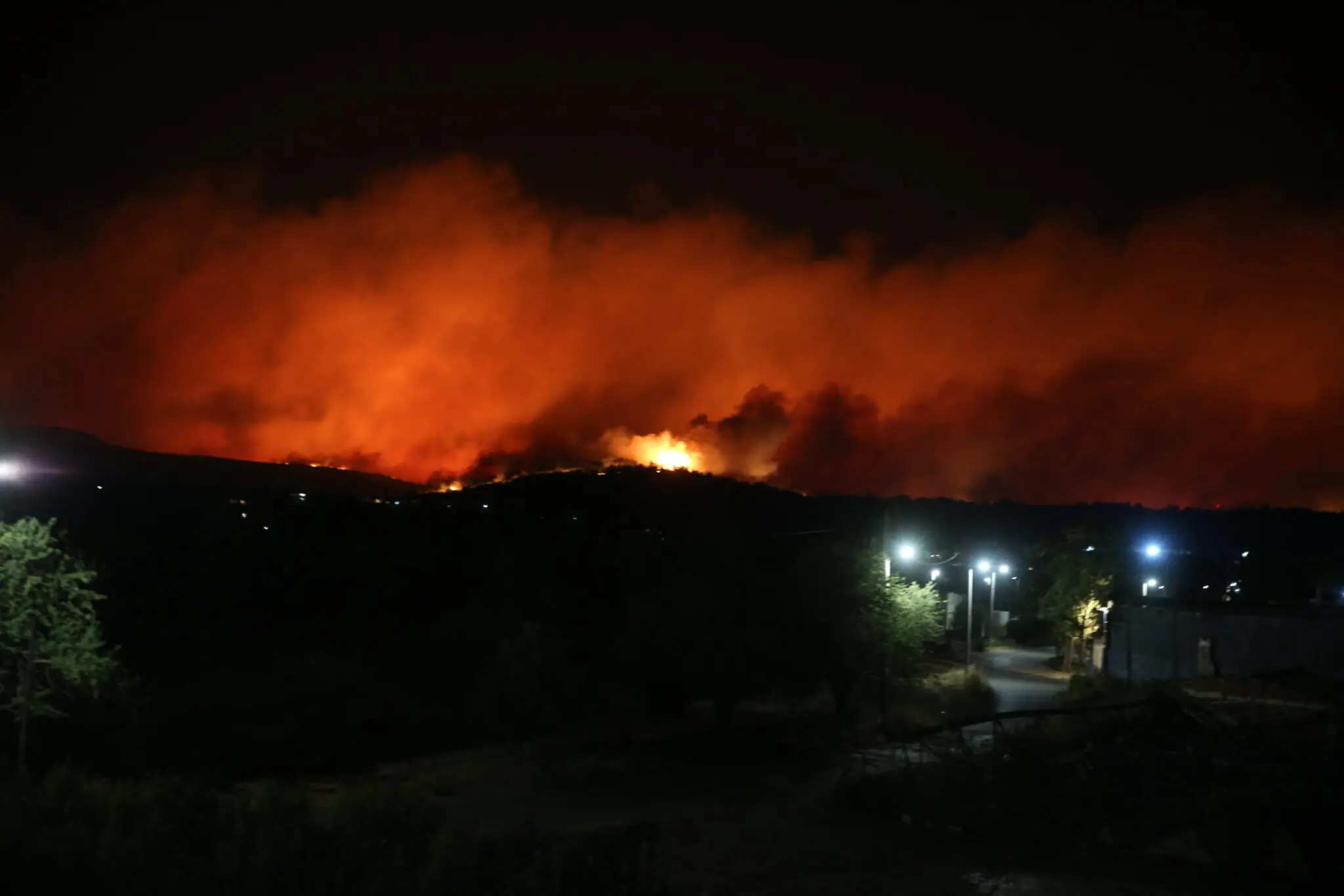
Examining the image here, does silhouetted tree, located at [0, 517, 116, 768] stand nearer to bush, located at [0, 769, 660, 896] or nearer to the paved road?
bush, located at [0, 769, 660, 896]

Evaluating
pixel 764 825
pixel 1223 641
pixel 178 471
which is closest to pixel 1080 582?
pixel 1223 641

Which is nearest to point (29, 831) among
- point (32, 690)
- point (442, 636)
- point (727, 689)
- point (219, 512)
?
point (32, 690)

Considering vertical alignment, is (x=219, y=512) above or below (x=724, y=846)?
above

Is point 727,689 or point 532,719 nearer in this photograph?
point 727,689

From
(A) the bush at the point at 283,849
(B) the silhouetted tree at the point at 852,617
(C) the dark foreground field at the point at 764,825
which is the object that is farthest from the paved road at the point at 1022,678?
(A) the bush at the point at 283,849

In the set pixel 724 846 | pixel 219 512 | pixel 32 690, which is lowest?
pixel 724 846

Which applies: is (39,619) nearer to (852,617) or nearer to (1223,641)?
(852,617)

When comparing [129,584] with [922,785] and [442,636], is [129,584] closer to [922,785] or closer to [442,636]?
[442,636]

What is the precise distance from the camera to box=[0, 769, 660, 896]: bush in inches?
529

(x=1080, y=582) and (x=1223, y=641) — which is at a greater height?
(x=1080, y=582)

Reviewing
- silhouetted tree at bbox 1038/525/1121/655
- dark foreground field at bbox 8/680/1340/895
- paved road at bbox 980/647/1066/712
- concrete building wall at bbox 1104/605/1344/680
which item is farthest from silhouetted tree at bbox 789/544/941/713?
silhouetted tree at bbox 1038/525/1121/655

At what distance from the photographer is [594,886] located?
528 inches

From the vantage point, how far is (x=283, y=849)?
1440 centimetres

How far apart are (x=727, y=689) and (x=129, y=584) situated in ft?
137
